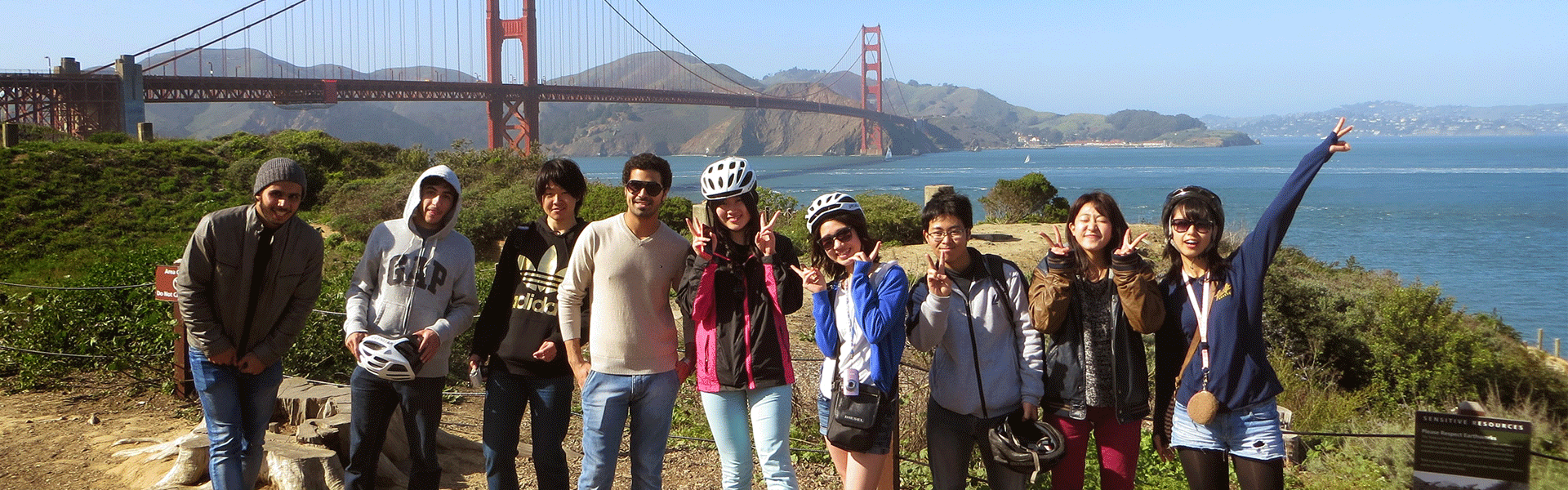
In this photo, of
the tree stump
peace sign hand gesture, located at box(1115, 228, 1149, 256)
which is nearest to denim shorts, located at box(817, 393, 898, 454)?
peace sign hand gesture, located at box(1115, 228, 1149, 256)

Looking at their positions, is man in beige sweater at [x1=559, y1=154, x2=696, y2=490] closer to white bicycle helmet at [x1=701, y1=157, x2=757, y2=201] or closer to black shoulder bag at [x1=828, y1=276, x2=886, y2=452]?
white bicycle helmet at [x1=701, y1=157, x2=757, y2=201]

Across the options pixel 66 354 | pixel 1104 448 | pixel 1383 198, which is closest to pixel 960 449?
pixel 1104 448

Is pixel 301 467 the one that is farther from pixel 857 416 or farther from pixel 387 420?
pixel 857 416

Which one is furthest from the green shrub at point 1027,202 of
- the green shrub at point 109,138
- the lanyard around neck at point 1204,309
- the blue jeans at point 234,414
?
the green shrub at point 109,138

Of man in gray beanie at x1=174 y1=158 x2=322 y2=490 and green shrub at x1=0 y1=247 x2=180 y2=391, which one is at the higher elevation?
man in gray beanie at x1=174 y1=158 x2=322 y2=490

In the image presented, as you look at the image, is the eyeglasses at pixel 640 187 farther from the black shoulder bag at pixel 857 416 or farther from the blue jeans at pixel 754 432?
the black shoulder bag at pixel 857 416

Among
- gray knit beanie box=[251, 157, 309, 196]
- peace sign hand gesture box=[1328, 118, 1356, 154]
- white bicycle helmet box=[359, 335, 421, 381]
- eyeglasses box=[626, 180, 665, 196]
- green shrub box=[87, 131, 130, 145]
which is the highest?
green shrub box=[87, 131, 130, 145]

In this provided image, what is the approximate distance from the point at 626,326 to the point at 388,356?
712 mm

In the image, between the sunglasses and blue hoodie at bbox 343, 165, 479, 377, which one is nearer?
the sunglasses

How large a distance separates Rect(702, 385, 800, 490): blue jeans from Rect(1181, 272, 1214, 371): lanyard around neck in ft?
3.75

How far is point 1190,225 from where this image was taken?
2.81 metres

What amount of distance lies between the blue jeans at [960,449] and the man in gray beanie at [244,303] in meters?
2.00

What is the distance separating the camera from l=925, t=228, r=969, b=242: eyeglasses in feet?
9.26

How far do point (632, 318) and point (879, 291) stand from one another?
2.30 ft
